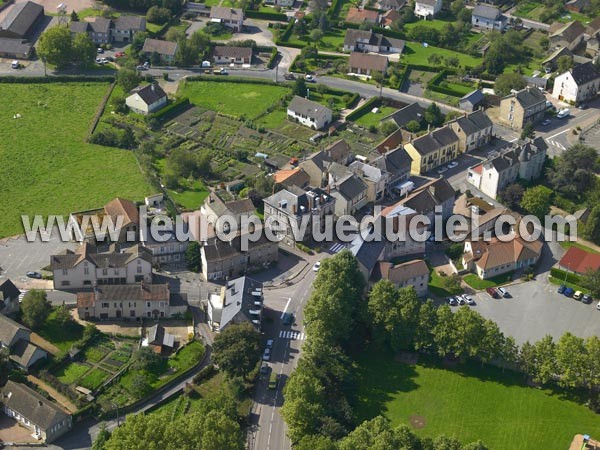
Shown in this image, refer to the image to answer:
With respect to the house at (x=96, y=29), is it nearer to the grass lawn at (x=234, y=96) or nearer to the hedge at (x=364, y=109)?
the grass lawn at (x=234, y=96)

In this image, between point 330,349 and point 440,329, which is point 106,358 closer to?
point 330,349

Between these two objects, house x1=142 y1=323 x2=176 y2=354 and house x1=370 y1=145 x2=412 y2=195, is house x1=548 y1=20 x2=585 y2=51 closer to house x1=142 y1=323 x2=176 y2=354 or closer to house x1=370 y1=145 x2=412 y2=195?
house x1=370 y1=145 x2=412 y2=195

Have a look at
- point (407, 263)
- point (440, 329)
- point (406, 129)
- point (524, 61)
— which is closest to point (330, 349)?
point (440, 329)

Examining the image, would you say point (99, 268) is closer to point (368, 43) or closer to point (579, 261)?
point (579, 261)

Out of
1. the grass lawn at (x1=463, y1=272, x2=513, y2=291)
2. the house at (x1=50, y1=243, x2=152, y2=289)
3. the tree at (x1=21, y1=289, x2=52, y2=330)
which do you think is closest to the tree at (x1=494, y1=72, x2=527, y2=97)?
the grass lawn at (x1=463, y1=272, x2=513, y2=291)

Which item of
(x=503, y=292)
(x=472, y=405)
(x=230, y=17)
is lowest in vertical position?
(x=503, y=292)

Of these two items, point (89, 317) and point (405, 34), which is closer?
point (89, 317)

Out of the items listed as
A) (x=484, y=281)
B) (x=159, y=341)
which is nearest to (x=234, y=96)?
(x=484, y=281)

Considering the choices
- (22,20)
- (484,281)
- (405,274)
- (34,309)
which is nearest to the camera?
(34,309)
